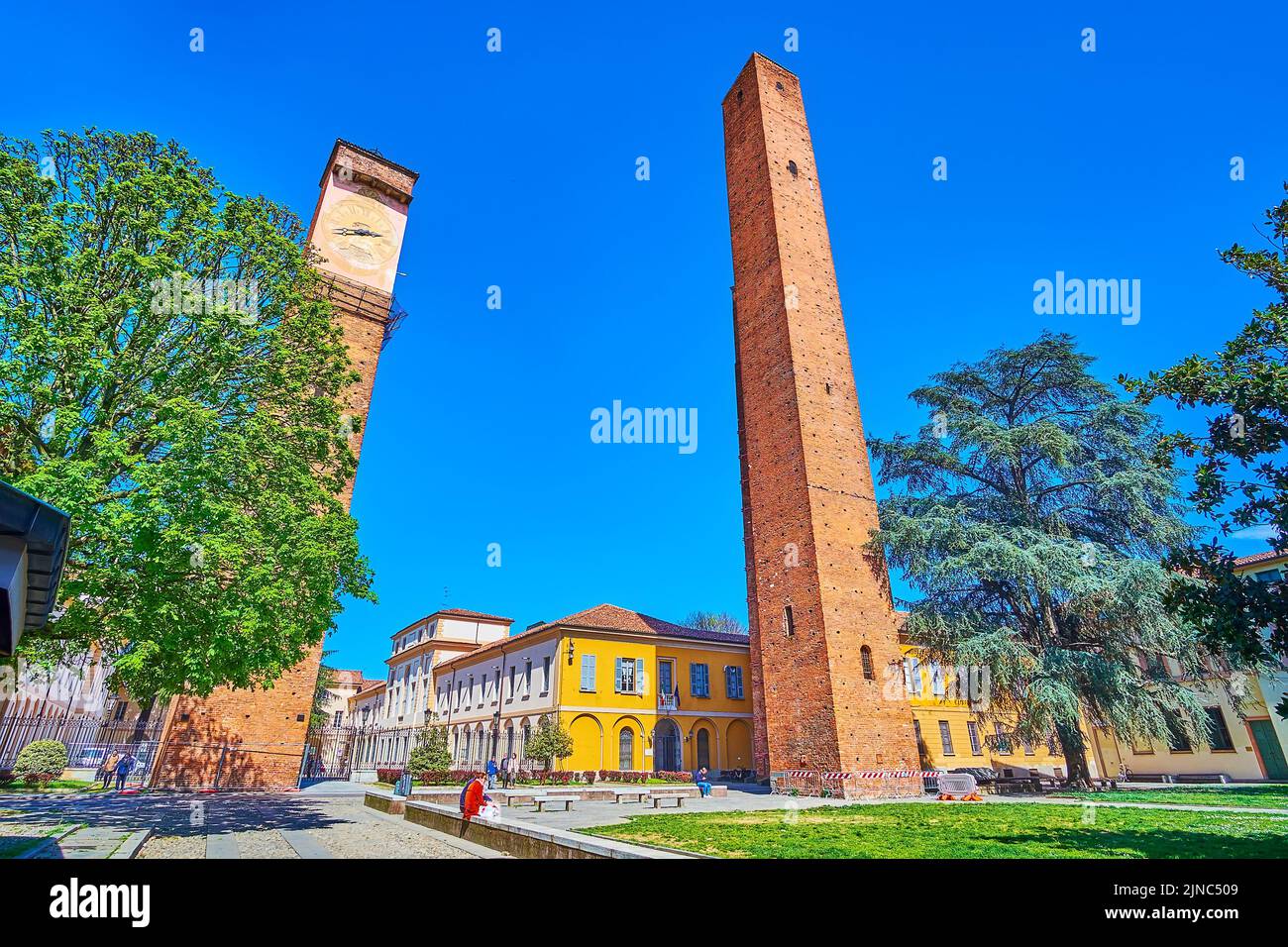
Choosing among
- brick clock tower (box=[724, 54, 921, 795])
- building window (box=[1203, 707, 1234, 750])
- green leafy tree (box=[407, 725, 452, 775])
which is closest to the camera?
brick clock tower (box=[724, 54, 921, 795])

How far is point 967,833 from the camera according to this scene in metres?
9.70

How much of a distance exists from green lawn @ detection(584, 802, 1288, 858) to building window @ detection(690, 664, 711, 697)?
64.6 ft

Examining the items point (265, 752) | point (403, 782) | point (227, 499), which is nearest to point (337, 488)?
point (227, 499)

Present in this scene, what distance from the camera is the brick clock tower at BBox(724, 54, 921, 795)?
1845 cm

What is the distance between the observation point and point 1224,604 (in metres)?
8.40

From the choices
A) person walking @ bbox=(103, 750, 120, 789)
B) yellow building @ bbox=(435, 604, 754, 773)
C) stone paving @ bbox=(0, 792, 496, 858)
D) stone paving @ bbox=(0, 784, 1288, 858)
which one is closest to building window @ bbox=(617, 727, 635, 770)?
yellow building @ bbox=(435, 604, 754, 773)

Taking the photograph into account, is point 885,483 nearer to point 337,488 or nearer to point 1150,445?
point 1150,445

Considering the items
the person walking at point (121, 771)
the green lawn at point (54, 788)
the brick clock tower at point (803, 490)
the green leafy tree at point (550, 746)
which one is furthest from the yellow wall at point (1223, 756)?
the green lawn at point (54, 788)

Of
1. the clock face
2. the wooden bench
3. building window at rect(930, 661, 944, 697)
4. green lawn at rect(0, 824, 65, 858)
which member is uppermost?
the clock face

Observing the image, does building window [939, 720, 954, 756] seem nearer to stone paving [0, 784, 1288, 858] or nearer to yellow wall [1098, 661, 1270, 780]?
yellow wall [1098, 661, 1270, 780]

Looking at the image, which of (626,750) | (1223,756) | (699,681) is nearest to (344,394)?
(626,750)

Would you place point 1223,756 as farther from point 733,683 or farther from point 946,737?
point 733,683

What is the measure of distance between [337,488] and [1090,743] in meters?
36.2

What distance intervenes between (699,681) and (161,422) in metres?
28.0
